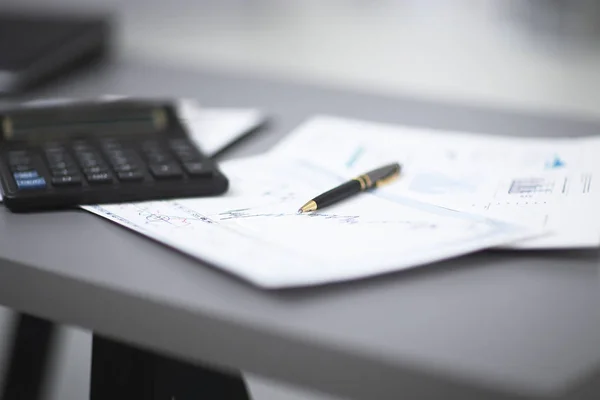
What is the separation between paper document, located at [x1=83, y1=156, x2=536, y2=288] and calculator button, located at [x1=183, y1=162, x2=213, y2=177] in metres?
0.02

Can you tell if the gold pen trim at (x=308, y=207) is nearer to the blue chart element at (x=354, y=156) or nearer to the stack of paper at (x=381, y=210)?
the stack of paper at (x=381, y=210)

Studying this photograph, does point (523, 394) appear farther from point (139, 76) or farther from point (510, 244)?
point (139, 76)

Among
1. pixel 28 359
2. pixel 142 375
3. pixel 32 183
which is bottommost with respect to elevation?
pixel 28 359

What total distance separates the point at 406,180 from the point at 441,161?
0.06 m

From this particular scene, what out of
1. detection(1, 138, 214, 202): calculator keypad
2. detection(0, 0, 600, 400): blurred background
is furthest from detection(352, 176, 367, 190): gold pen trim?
detection(0, 0, 600, 400): blurred background

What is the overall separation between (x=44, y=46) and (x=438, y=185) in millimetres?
619

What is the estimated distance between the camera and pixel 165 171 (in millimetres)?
579

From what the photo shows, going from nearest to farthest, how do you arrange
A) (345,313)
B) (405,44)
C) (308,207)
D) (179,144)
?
(345,313) → (308,207) → (179,144) → (405,44)

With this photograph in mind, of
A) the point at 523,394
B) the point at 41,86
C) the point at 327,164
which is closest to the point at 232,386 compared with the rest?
the point at 327,164

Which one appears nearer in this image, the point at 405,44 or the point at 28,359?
the point at 28,359

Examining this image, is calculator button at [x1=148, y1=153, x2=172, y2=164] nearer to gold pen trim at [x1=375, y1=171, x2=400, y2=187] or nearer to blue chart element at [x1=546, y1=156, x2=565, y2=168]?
gold pen trim at [x1=375, y1=171, x2=400, y2=187]

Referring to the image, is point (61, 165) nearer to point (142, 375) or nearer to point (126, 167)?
point (126, 167)

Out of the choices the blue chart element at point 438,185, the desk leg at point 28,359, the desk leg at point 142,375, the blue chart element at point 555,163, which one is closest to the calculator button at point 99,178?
the desk leg at point 142,375

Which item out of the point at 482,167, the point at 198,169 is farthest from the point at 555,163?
the point at 198,169
